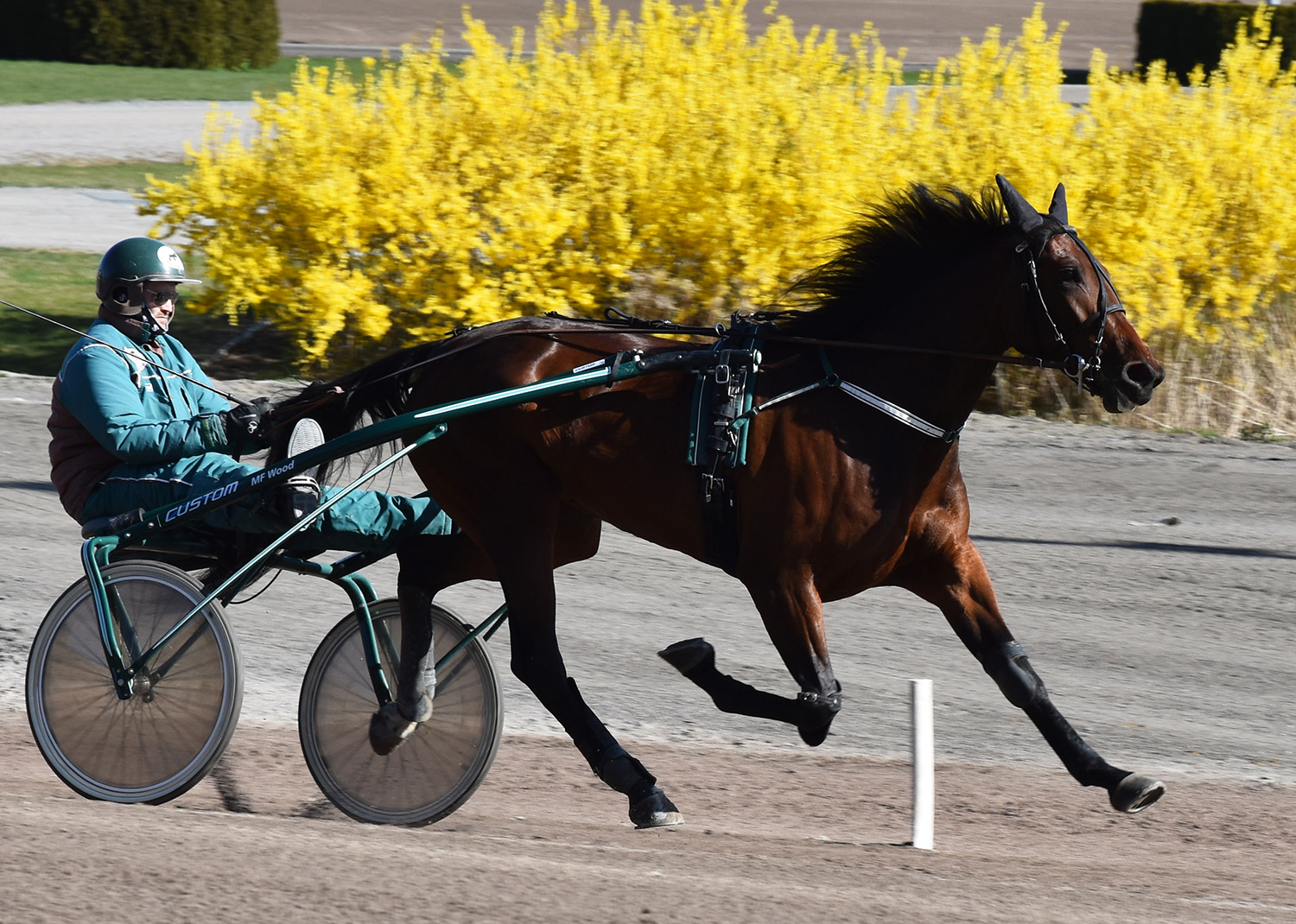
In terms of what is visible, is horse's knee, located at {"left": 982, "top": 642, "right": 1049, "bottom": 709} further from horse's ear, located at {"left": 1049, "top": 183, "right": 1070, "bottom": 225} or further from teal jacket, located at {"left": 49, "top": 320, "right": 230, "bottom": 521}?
teal jacket, located at {"left": 49, "top": 320, "right": 230, "bottom": 521}

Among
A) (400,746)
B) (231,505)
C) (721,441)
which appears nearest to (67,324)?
(231,505)

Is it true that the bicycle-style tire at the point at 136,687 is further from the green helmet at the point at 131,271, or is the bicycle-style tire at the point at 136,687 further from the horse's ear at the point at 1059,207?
the horse's ear at the point at 1059,207

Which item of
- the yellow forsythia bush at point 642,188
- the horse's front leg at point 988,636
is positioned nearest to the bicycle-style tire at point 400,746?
the horse's front leg at point 988,636

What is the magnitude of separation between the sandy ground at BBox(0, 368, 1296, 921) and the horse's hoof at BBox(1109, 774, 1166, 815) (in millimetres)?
176

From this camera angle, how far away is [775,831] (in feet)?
15.2

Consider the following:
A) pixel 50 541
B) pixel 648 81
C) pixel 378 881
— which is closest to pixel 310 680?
pixel 378 881

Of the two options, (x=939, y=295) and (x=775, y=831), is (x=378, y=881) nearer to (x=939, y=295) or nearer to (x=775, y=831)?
(x=775, y=831)

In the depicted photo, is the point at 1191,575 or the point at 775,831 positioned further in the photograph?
the point at 1191,575

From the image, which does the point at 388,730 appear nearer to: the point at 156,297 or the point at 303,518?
the point at 303,518

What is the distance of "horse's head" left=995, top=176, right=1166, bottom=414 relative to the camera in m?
4.06

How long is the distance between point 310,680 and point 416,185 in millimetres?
6081

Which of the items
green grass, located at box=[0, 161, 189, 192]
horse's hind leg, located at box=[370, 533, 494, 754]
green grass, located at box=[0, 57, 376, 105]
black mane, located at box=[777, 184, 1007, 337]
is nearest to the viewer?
Answer: black mane, located at box=[777, 184, 1007, 337]

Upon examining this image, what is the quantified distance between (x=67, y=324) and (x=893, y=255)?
878 centimetres

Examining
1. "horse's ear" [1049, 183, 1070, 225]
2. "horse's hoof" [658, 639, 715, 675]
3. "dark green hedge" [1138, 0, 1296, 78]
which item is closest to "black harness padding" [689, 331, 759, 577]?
"horse's hoof" [658, 639, 715, 675]
